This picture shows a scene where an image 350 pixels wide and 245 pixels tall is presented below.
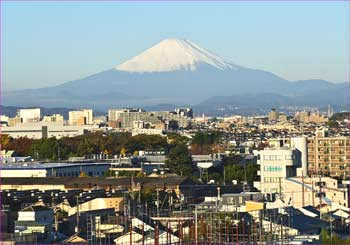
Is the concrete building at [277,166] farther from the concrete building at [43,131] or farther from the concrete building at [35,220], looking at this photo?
the concrete building at [43,131]

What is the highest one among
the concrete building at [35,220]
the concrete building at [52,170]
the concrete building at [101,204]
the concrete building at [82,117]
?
the concrete building at [82,117]

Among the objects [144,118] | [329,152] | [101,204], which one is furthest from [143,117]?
[101,204]

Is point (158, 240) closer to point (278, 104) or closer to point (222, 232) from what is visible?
point (222, 232)

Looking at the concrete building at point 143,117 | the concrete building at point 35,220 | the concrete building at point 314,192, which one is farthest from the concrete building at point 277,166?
the concrete building at point 143,117

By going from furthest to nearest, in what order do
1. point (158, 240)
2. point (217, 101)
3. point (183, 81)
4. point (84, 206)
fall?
point (183, 81) → point (217, 101) → point (84, 206) → point (158, 240)

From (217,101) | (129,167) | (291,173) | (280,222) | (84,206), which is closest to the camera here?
(280,222)

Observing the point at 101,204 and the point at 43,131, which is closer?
the point at 101,204

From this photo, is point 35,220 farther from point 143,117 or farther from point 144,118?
point 143,117

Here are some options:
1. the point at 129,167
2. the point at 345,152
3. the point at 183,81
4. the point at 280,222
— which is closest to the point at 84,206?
the point at 280,222
